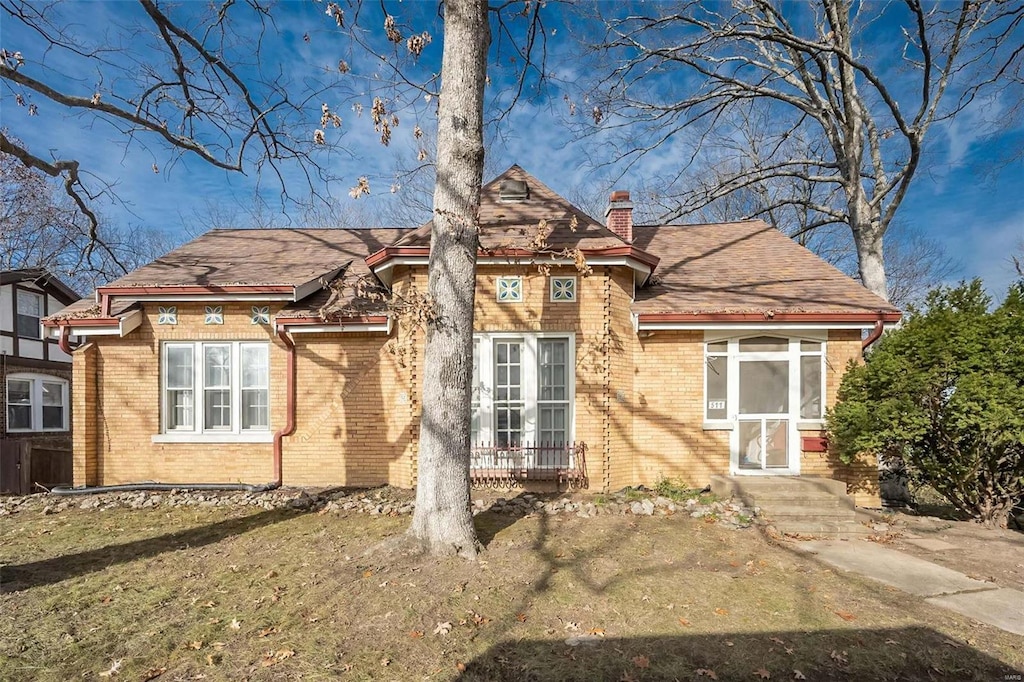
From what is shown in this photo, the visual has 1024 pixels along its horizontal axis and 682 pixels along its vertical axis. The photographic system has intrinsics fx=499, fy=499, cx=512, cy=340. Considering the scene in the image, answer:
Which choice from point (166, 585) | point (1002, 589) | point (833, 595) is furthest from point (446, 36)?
point (1002, 589)

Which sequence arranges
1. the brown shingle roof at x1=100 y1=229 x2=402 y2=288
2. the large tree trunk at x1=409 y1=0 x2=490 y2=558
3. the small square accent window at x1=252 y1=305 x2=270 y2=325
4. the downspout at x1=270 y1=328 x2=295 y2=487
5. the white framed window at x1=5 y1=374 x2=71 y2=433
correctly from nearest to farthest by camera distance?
1. the large tree trunk at x1=409 y1=0 x2=490 y2=558
2. the downspout at x1=270 y1=328 x2=295 y2=487
3. the small square accent window at x1=252 y1=305 x2=270 y2=325
4. the brown shingle roof at x1=100 y1=229 x2=402 y2=288
5. the white framed window at x1=5 y1=374 x2=71 y2=433

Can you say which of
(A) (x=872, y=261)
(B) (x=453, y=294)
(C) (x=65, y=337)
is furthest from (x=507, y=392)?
(A) (x=872, y=261)

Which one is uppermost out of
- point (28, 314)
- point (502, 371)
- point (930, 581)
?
point (28, 314)

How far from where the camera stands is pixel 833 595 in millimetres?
4934

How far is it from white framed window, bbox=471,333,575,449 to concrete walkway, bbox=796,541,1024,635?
13.1 feet

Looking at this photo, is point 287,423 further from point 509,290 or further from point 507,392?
point 509,290

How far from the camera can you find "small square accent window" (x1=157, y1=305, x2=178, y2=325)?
9.42 meters

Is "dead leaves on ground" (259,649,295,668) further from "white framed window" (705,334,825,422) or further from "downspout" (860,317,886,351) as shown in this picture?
"downspout" (860,317,886,351)

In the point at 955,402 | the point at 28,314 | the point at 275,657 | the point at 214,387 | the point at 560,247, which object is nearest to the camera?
the point at 275,657

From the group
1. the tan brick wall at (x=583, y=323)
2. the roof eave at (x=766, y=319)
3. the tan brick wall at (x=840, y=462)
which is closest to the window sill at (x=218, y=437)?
the tan brick wall at (x=583, y=323)

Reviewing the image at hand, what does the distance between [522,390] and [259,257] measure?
6.96 m

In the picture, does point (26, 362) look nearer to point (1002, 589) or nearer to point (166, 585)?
point (166, 585)

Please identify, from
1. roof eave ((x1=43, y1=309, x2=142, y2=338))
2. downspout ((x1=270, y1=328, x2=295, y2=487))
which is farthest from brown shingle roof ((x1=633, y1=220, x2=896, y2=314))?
roof eave ((x1=43, y1=309, x2=142, y2=338))

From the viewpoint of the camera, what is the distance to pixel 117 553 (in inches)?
236
